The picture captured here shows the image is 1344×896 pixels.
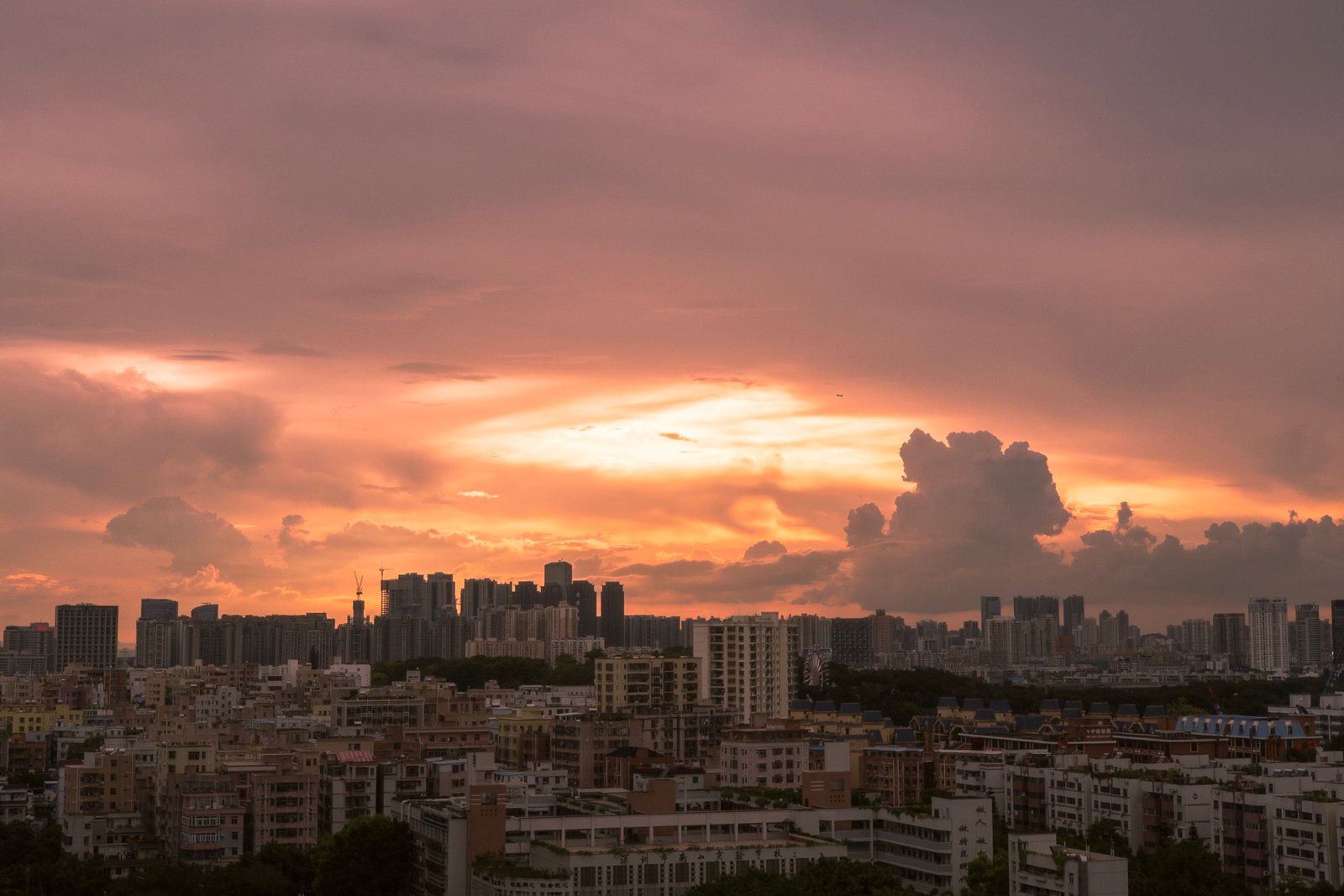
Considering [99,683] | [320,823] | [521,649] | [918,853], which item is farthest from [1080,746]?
[521,649]

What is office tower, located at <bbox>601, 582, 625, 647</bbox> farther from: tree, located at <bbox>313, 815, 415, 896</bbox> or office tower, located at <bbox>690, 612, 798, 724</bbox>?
tree, located at <bbox>313, 815, 415, 896</bbox>

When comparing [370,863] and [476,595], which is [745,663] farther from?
[476,595]

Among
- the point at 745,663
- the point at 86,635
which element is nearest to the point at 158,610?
the point at 86,635

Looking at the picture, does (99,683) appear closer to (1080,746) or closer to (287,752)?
(287,752)

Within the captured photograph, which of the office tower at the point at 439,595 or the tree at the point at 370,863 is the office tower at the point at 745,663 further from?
the office tower at the point at 439,595

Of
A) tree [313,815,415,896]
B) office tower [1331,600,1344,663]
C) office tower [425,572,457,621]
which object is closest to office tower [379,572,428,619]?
office tower [425,572,457,621]
